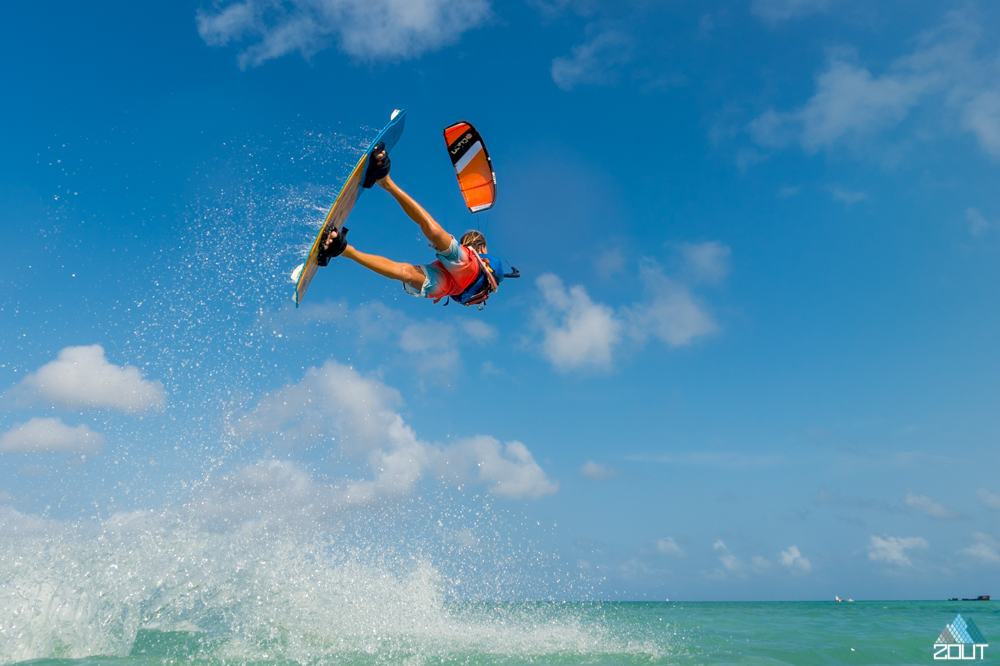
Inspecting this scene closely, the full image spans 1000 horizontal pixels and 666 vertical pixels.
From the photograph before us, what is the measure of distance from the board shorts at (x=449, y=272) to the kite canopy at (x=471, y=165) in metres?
1.73

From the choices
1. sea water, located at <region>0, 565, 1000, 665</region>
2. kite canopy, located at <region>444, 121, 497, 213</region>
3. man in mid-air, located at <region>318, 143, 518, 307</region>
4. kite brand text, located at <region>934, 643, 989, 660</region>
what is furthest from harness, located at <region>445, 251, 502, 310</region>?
kite brand text, located at <region>934, 643, 989, 660</region>

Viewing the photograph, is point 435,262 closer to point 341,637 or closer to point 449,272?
point 449,272

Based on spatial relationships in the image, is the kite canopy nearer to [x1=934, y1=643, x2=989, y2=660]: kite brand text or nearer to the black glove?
the black glove

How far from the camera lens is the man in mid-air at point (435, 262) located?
7.23 meters

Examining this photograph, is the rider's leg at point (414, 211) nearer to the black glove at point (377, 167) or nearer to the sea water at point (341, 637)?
the black glove at point (377, 167)

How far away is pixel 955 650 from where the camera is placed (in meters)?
11.4

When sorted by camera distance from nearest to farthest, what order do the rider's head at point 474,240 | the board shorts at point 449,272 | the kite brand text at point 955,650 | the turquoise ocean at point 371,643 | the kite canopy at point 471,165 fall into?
the board shorts at point 449,272
the turquoise ocean at point 371,643
the rider's head at point 474,240
the kite canopy at point 471,165
the kite brand text at point 955,650

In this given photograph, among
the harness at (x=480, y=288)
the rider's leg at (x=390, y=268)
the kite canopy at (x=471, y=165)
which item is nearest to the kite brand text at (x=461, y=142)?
the kite canopy at (x=471, y=165)

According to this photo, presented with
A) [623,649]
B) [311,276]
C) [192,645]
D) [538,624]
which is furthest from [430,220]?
[538,624]

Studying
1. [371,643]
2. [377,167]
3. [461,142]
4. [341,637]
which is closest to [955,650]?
[371,643]

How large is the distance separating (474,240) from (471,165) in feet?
5.14

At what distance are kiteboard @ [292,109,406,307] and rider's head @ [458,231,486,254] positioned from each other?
70.5 inches

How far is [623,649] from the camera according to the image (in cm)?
1009

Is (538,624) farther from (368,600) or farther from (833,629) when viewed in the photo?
(833,629)
